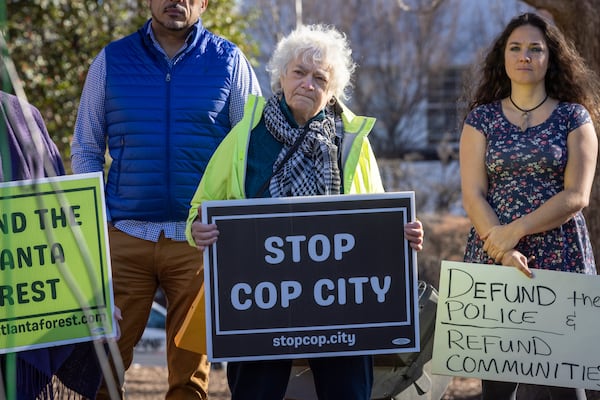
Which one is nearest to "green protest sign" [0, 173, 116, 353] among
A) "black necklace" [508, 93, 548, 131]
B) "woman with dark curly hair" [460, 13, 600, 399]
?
"woman with dark curly hair" [460, 13, 600, 399]

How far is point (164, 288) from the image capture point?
5348mm

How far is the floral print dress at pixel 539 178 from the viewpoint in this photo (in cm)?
489

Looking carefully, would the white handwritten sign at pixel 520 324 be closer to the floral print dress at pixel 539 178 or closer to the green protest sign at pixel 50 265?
the floral print dress at pixel 539 178

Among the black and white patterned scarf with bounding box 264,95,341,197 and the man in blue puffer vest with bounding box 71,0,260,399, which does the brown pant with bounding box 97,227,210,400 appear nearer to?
the man in blue puffer vest with bounding box 71,0,260,399

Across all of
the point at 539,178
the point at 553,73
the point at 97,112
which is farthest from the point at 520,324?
the point at 97,112

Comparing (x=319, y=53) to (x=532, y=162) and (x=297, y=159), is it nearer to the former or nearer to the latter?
(x=297, y=159)

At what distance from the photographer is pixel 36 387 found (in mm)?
4539

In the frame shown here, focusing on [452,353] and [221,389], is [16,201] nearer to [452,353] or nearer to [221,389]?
[452,353]

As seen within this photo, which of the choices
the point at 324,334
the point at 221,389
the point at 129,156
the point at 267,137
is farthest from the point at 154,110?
the point at 221,389

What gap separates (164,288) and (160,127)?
769mm

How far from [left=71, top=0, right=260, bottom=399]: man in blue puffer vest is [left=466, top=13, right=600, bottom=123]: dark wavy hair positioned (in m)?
1.17

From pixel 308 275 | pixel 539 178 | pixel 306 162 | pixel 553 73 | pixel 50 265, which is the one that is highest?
pixel 553 73

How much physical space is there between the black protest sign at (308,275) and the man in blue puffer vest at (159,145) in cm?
68

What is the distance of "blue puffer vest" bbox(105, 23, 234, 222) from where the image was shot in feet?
17.1
